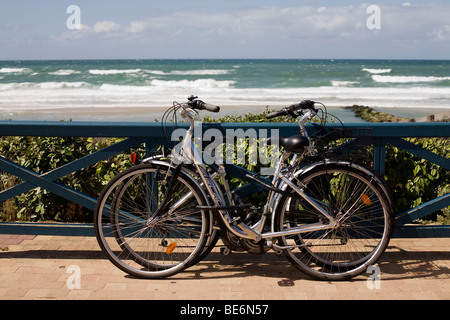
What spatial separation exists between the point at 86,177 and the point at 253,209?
2.24m

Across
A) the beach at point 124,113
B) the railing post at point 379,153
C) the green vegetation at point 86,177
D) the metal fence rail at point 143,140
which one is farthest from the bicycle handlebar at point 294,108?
the beach at point 124,113

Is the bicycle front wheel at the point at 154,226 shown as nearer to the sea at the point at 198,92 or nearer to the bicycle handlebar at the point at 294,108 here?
the bicycle handlebar at the point at 294,108

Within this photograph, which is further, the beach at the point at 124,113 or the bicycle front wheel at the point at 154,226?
the beach at the point at 124,113

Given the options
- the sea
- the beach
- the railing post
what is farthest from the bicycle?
the beach

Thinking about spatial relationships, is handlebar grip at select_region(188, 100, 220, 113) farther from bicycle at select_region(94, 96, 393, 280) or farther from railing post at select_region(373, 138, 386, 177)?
railing post at select_region(373, 138, 386, 177)

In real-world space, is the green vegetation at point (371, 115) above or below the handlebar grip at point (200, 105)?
below

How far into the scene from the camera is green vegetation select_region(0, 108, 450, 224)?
511cm

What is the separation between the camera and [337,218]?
375cm

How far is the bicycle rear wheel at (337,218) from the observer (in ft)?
12.1
